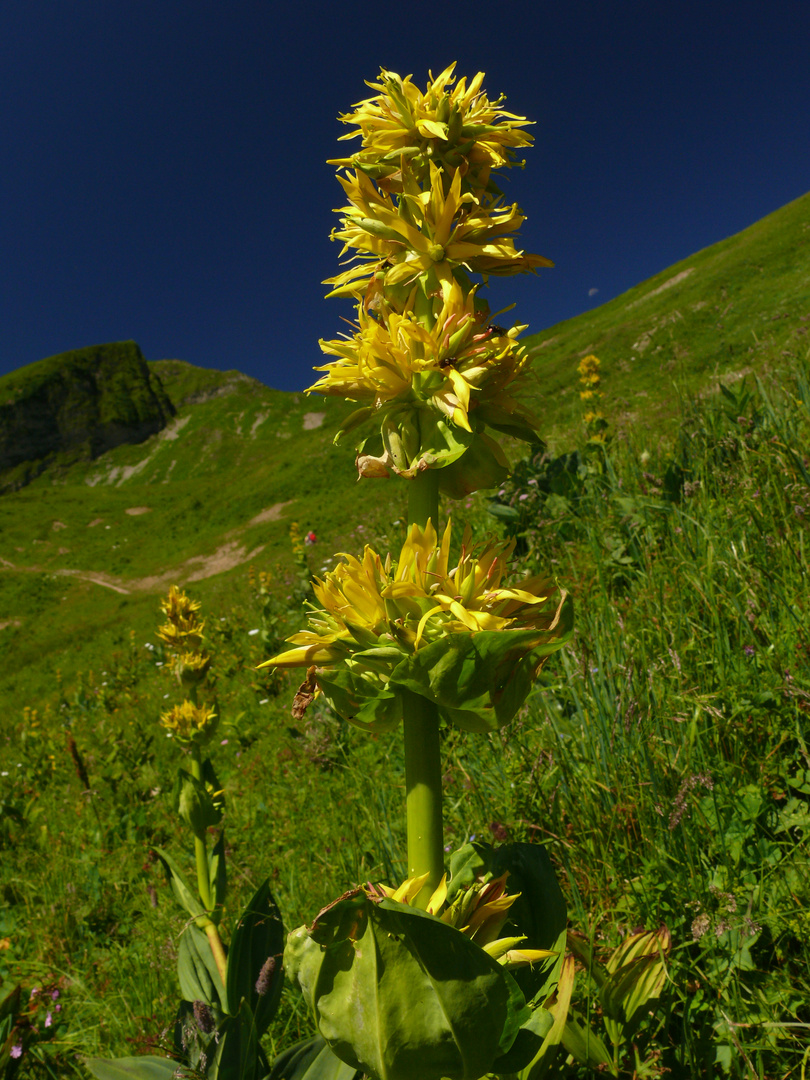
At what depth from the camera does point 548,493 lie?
20.4 ft

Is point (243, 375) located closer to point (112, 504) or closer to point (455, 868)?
point (112, 504)

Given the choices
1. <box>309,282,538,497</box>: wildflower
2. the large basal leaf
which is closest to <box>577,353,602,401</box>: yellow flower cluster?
<box>309,282,538,497</box>: wildflower

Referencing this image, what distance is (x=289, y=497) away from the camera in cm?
3456

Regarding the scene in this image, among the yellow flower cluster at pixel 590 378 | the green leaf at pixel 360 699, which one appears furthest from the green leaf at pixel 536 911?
the yellow flower cluster at pixel 590 378

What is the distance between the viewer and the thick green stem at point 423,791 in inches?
55.5

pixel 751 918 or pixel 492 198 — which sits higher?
pixel 492 198

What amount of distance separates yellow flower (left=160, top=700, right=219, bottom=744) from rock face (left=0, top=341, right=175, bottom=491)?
307 ft

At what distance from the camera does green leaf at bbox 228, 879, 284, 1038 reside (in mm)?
2146

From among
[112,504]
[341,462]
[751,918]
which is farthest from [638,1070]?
[112,504]

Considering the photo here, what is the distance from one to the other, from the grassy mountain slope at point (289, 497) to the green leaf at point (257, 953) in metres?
2.20

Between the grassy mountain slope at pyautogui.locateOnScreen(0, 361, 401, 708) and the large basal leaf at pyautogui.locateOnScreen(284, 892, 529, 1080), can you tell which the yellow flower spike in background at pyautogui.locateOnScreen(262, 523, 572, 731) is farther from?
the grassy mountain slope at pyautogui.locateOnScreen(0, 361, 401, 708)

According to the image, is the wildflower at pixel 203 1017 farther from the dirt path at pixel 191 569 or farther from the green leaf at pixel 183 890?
the dirt path at pixel 191 569

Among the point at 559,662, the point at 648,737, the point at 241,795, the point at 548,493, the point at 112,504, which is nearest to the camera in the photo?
the point at 648,737

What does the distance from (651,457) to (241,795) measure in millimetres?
4990
